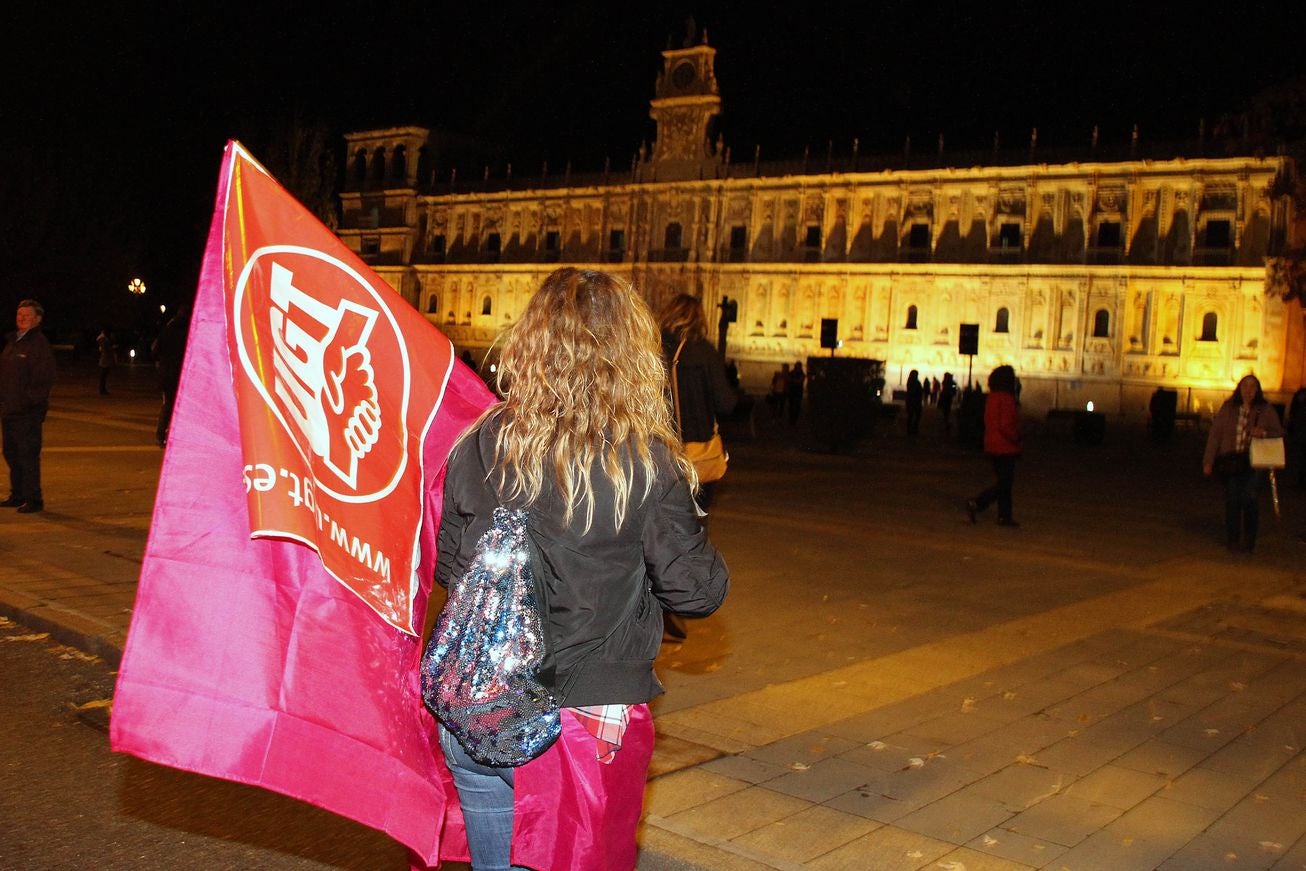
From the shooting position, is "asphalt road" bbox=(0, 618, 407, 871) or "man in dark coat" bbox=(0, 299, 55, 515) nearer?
"asphalt road" bbox=(0, 618, 407, 871)

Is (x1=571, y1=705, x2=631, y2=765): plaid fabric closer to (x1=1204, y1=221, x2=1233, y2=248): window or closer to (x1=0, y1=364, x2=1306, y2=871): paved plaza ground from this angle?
(x1=0, y1=364, x2=1306, y2=871): paved plaza ground

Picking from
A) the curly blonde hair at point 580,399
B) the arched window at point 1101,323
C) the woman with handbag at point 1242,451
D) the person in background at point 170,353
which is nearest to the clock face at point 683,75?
the arched window at point 1101,323

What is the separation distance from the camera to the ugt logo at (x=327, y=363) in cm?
242

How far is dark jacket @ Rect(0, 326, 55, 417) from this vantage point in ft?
31.5

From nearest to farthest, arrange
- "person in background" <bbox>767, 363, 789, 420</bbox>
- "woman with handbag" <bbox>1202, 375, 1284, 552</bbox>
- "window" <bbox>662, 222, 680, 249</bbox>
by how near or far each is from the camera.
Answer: "woman with handbag" <bbox>1202, 375, 1284, 552</bbox> < "person in background" <bbox>767, 363, 789, 420</bbox> < "window" <bbox>662, 222, 680, 249</bbox>

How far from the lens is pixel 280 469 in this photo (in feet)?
7.82

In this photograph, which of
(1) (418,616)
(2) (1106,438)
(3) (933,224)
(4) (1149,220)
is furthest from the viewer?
(3) (933,224)

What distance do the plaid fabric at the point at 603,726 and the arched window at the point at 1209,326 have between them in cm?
4769

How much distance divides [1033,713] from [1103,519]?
28.4 feet

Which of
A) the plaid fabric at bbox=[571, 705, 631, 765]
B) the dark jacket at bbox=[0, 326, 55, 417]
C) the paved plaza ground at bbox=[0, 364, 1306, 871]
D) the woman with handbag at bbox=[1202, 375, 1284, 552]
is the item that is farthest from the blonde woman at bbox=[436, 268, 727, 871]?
the woman with handbag at bbox=[1202, 375, 1284, 552]

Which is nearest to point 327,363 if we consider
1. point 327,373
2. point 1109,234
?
point 327,373

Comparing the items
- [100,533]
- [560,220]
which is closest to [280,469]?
[100,533]

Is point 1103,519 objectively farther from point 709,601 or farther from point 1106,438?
point 1106,438

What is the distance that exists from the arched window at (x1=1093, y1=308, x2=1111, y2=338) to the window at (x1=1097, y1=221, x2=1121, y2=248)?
2683mm
